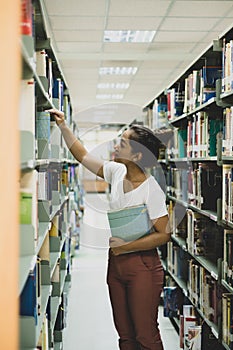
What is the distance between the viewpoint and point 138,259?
113 inches

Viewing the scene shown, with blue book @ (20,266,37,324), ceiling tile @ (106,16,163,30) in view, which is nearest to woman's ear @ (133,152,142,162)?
blue book @ (20,266,37,324)

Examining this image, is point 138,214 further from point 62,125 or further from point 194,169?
point 194,169

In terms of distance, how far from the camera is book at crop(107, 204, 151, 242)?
114 inches

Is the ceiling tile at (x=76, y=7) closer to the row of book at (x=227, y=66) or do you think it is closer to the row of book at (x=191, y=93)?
the row of book at (x=191, y=93)

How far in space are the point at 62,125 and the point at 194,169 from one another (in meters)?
1.19

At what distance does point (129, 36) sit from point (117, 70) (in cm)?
235

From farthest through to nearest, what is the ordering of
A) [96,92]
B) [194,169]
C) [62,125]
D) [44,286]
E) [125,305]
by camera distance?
1. [96,92]
2. [194,169]
3. [62,125]
4. [125,305]
5. [44,286]

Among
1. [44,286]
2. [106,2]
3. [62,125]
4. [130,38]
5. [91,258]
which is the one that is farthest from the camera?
[91,258]

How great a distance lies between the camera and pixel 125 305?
2945 mm

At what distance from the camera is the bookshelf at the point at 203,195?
120 inches

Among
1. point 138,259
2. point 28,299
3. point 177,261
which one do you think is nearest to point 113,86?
point 177,261

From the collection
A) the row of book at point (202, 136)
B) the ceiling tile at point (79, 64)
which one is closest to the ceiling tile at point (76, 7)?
the row of book at point (202, 136)

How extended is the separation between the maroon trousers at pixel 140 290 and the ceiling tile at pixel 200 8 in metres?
3.16

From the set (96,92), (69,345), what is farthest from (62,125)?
(96,92)
